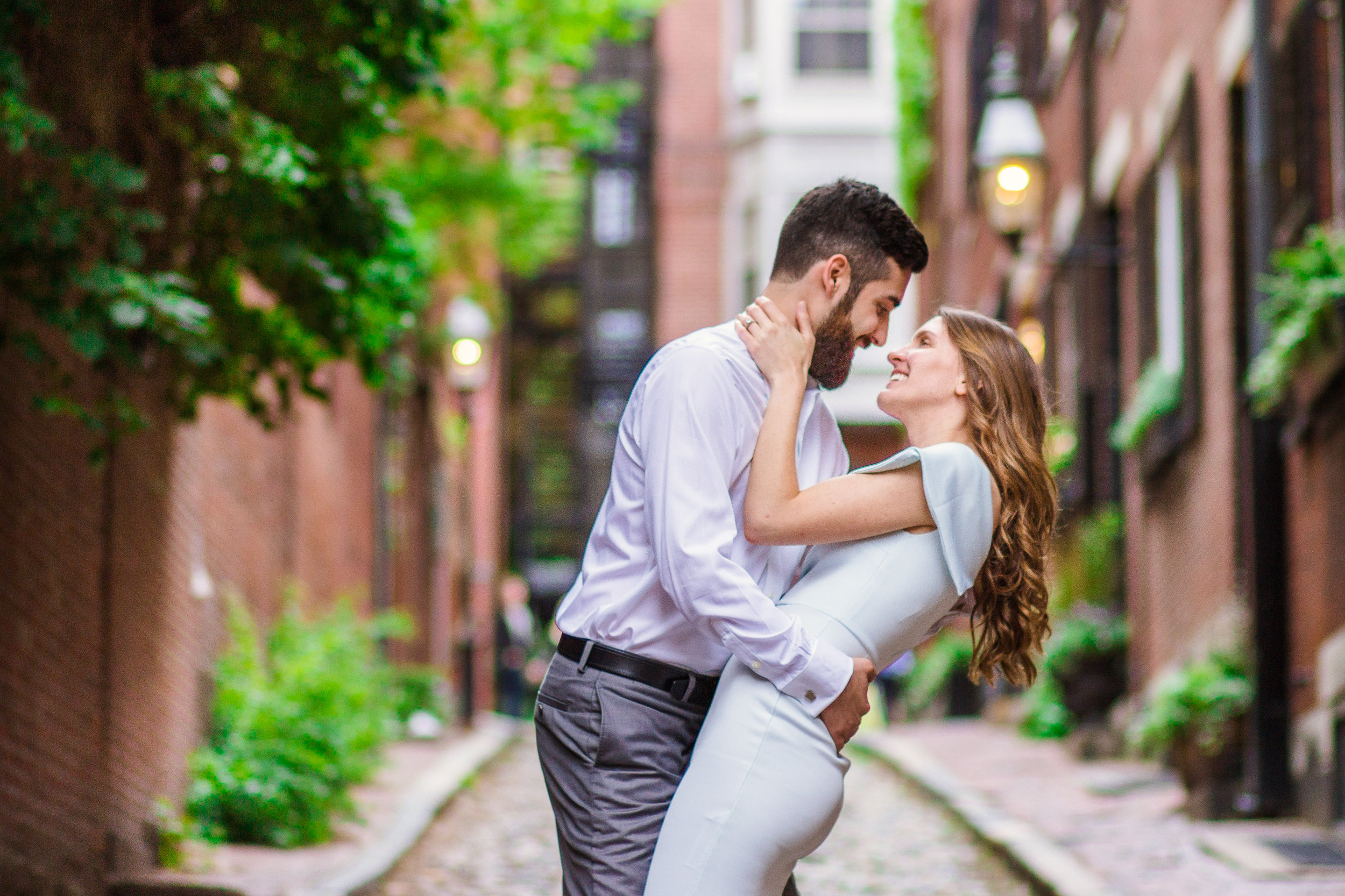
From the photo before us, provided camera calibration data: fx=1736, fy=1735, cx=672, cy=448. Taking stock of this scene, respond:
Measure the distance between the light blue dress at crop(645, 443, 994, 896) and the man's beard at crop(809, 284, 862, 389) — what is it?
0.80 feet

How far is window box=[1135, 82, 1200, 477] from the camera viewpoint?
11.3 metres

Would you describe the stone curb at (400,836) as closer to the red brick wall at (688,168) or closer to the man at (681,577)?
the man at (681,577)

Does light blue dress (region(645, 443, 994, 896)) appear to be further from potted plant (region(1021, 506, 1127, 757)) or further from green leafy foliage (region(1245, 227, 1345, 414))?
potted plant (region(1021, 506, 1127, 757))

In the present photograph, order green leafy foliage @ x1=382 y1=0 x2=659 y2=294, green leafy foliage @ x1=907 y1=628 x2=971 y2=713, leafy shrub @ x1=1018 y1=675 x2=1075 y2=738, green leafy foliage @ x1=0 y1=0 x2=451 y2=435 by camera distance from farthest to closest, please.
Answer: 1. green leafy foliage @ x1=907 y1=628 x2=971 y2=713
2. green leafy foliage @ x1=382 y1=0 x2=659 y2=294
3. leafy shrub @ x1=1018 y1=675 x2=1075 y2=738
4. green leafy foliage @ x1=0 y1=0 x2=451 y2=435

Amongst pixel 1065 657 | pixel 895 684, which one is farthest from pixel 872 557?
pixel 895 684

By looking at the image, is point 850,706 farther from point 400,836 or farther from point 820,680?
point 400,836

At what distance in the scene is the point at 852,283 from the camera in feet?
11.0

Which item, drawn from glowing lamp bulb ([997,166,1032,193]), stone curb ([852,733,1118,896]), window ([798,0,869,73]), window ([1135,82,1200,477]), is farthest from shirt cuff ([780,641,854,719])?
window ([798,0,869,73])

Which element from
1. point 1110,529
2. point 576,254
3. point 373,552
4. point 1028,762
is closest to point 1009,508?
point 1028,762

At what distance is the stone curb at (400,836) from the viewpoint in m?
7.36

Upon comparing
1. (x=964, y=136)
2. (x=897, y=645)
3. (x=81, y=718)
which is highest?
(x=964, y=136)

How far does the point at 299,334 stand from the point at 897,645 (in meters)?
4.96

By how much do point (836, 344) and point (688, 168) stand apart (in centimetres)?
3335

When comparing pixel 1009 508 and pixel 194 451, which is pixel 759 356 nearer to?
pixel 1009 508
